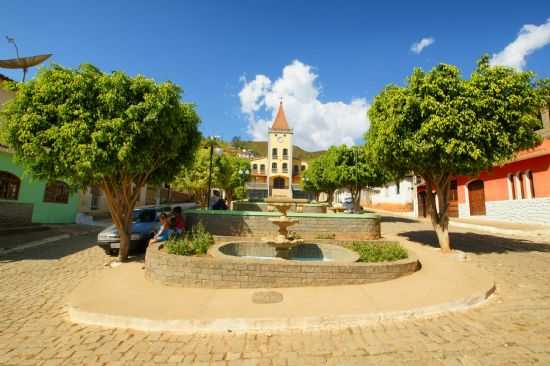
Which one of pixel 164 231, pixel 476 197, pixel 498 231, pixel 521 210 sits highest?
pixel 476 197

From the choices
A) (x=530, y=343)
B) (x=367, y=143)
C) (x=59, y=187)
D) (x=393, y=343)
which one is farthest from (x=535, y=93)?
(x=59, y=187)

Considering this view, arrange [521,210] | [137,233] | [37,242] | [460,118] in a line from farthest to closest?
[521,210] < [37,242] < [137,233] < [460,118]

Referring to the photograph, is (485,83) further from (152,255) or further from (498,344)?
(152,255)

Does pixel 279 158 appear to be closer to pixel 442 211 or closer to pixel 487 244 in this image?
pixel 487 244

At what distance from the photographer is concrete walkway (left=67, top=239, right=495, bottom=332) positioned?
14.8 feet

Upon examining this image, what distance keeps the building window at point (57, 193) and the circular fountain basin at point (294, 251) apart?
15.2 meters

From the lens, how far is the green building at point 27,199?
14.8 meters

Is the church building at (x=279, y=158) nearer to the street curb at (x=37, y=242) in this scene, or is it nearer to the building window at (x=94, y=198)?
the building window at (x=94, y=198)

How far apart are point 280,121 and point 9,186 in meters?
49.0

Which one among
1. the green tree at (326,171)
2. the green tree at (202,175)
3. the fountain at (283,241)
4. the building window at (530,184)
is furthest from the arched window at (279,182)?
the fountain at (283,241)

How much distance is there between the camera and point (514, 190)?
715 inches

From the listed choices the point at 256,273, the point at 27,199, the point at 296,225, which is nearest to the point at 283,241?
the point at 256,273

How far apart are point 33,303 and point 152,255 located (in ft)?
8.15

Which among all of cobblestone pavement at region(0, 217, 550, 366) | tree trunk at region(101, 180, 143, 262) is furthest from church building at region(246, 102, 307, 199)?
cobblestone pavement at region(0, 217, 550, 366)
